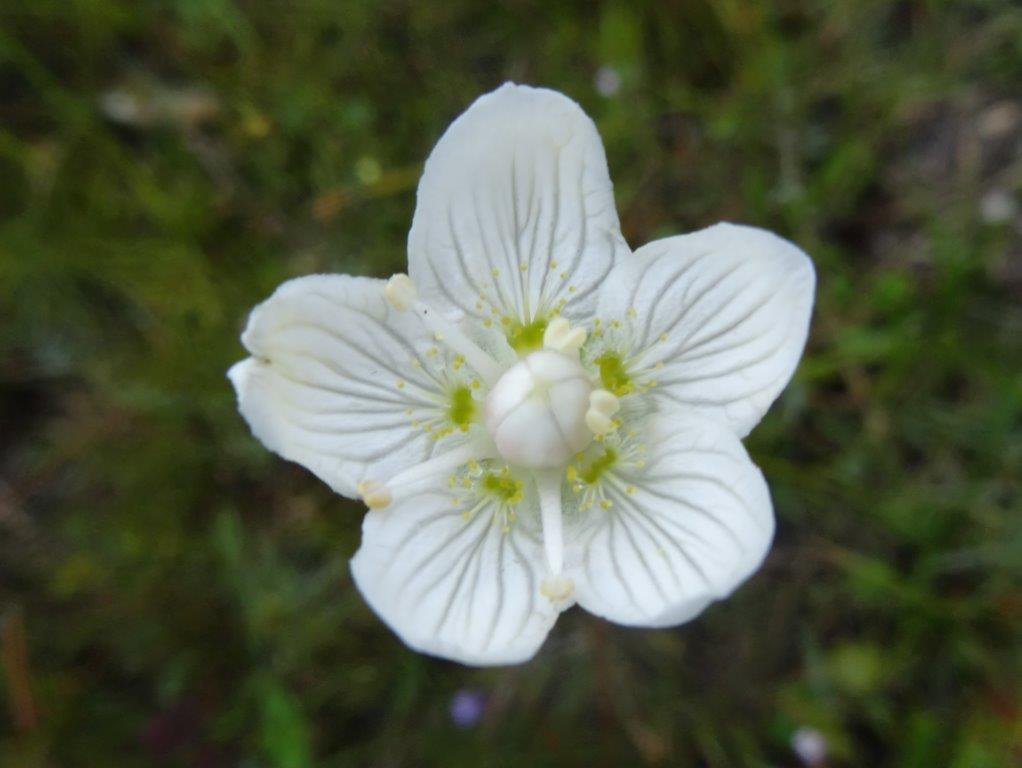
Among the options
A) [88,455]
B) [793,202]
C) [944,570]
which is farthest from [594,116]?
[88,455]

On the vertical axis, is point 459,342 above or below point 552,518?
above

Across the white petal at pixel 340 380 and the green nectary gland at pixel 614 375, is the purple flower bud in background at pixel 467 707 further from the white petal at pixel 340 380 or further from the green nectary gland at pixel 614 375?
the green nectary gland at pixel 614 375

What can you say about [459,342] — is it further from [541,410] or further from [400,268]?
[400,268]

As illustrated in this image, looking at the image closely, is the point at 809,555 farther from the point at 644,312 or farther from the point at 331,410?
the point at 331,410

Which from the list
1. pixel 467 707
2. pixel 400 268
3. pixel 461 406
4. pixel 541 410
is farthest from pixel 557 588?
pixel 400 268

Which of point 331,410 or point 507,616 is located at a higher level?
point 331,410

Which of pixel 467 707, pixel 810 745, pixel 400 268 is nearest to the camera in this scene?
pixel 810 745
